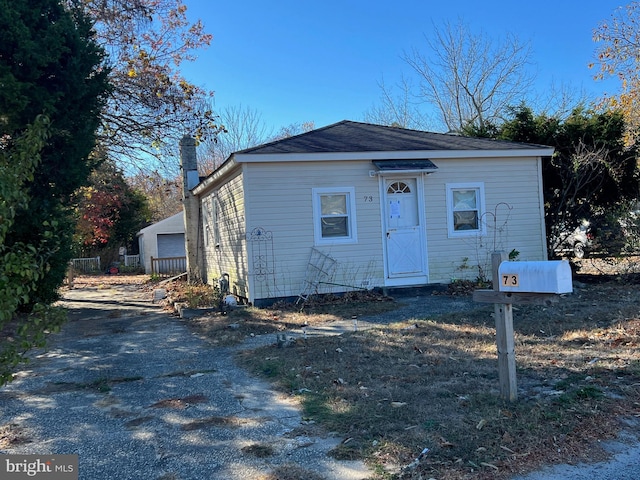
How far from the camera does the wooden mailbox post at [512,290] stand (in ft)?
11.6

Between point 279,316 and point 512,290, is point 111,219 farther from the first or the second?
point 512,290

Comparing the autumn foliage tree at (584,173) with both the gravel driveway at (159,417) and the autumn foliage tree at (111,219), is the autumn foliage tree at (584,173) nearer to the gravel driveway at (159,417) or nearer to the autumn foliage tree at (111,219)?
the gravel driveway at (159,417)

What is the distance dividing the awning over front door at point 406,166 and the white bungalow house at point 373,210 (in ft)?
0.08

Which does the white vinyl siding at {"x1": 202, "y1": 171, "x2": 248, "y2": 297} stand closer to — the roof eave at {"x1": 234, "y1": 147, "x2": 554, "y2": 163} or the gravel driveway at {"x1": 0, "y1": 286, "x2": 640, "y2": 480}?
the roof eave at {"x1": 234, "y1": 147, "x2": 554, "y2": 163}

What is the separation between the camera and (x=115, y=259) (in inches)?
1308

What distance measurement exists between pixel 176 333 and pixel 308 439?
540 centimetres

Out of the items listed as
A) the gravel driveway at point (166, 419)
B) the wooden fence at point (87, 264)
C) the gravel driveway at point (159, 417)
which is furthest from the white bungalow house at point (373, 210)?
the wooden fence at point (87, 264)

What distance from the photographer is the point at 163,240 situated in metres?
29.2

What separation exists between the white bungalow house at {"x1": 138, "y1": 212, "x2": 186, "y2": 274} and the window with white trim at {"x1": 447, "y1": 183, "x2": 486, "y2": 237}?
20.7m

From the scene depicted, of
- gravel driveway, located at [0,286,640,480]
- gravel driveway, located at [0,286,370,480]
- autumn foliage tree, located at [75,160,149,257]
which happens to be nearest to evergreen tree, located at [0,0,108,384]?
gravel driveway, located at [0,286,640,480]

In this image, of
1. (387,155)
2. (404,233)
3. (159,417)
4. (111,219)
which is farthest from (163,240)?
(159,417)

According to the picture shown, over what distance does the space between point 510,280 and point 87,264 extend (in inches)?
1216

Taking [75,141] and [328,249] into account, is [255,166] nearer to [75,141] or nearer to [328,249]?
[328,249]

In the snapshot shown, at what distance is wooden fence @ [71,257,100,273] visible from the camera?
30000mm
